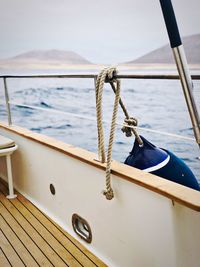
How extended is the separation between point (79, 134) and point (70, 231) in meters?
10.2

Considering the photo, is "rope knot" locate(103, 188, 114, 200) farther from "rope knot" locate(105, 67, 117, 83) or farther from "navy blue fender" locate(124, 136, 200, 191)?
"rope knot" locate(105, 67, 117, 83)

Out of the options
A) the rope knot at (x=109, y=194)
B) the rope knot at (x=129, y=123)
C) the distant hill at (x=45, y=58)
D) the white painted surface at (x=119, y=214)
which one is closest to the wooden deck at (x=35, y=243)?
the white painted surface at (x=119, y=214)

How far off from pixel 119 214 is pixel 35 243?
58 centimetres

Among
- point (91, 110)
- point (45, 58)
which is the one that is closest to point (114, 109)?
point (45, 58)

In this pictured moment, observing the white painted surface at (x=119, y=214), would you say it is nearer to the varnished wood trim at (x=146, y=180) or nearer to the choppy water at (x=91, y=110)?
the varnished wood trim at (x=146, y=180)

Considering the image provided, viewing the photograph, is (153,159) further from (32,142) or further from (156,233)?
(32,142)

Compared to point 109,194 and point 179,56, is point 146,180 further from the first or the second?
point 179,56

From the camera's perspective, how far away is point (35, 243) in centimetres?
161

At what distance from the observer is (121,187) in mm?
1257

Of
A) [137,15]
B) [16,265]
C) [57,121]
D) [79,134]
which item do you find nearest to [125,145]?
[79,134]

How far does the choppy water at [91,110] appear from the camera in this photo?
34.9 ft

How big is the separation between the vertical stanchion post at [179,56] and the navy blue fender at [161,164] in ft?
2.80

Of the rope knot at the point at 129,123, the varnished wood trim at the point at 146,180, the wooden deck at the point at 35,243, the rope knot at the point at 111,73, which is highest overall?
the rope knot at the point at 111,73

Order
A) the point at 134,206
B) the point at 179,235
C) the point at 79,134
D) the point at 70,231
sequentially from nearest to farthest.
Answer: the point at 179,235 → the point at 134,206 → the point at 70,231 → the point at 79,134
